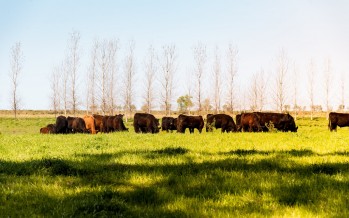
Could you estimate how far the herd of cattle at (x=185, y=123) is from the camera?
110ft

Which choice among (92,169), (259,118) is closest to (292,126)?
(259,118)

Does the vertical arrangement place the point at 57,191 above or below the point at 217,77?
below

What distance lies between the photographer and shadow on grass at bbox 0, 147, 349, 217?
5379 millimetres

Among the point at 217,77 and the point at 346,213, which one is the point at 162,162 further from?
the point at 217,77

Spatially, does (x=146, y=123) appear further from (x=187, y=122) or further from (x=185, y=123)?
(x=187, y=122)

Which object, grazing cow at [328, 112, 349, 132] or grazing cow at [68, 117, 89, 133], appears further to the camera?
grazing cow at [328, 112, 349, 132]

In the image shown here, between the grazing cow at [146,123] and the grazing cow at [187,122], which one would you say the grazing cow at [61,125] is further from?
the grazing cow at [187,122]

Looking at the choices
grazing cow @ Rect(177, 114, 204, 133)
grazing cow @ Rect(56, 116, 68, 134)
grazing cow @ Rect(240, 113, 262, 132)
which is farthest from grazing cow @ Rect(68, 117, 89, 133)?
grazing cow @ Rect(240, 113, 262, 132)

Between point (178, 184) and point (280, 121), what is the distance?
28.6 metres

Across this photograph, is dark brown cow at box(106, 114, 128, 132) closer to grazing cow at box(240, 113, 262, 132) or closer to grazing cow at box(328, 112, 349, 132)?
grazing cow at box(240, 113, 262, 132)

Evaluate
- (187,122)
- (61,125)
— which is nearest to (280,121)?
(187,122)

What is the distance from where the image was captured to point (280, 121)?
3353 centimetres

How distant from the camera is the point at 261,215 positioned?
4.98m

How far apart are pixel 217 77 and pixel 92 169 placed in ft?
205
